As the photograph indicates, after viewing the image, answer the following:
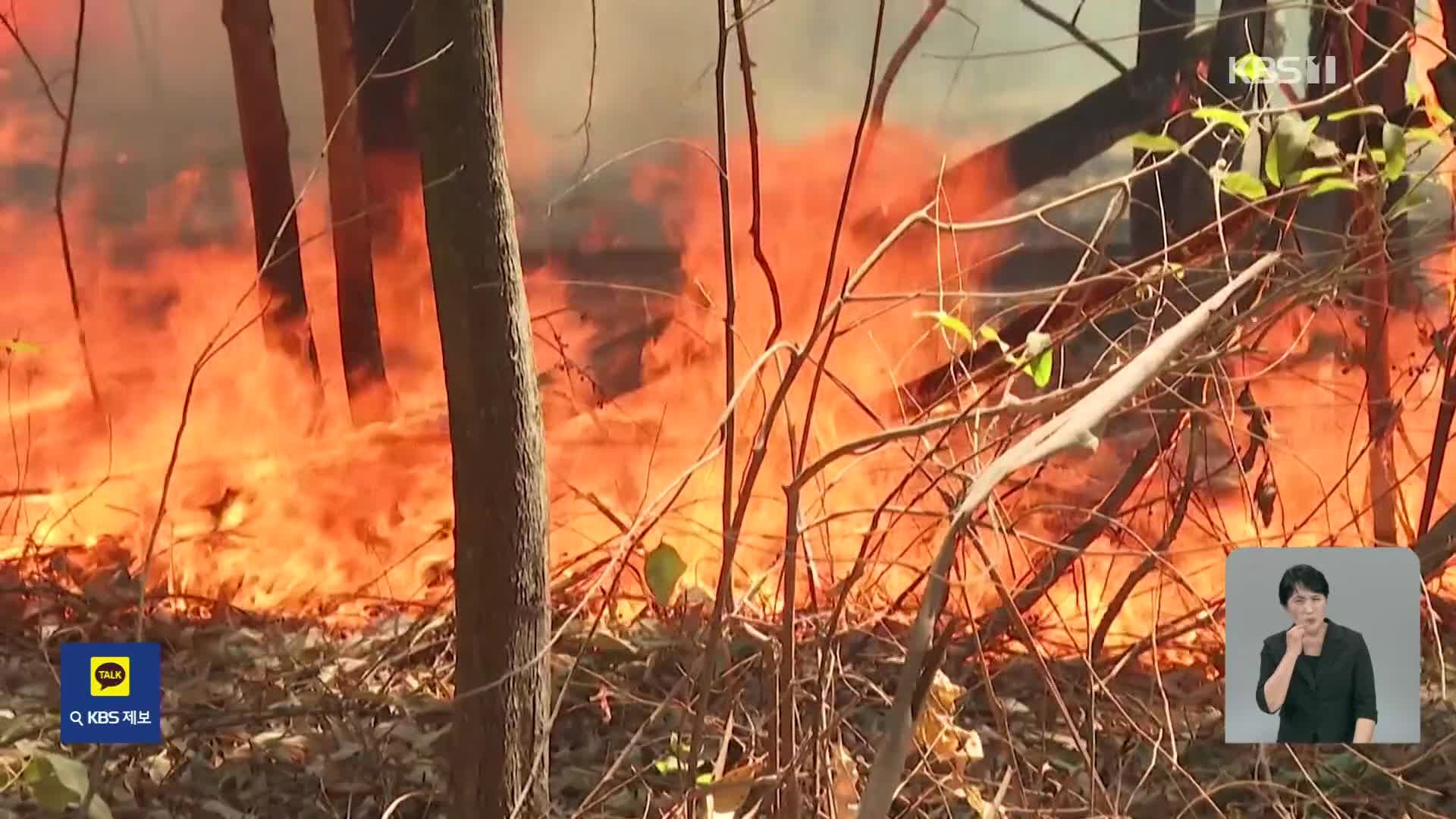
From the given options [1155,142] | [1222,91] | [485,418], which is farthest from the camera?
[1222,91]

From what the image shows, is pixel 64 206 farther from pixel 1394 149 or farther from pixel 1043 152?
pixel 1394 149

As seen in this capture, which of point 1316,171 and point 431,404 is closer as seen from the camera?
point 1316,171

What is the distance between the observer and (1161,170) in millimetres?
1377

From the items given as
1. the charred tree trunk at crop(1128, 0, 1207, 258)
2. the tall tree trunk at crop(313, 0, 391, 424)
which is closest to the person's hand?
the charred tree trunk at crop(1128, 0, 1207, 258)

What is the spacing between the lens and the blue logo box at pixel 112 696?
125 centimetres

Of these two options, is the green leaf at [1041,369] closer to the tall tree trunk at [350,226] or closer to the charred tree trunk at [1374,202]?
the charred tree trunk at [1374,202]

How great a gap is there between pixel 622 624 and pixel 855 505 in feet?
1.06

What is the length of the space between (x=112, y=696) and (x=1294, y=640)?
1307 millimetres

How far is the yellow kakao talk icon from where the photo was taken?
126 cm

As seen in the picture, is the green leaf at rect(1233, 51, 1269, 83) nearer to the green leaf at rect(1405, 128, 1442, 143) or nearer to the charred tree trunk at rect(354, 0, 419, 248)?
the green leaf at rect(1405, 128, 1442, 143)

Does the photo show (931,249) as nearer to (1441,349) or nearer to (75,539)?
(1441,349)

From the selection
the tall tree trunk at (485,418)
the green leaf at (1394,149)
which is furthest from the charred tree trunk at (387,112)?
the green leaf at (1394,149)

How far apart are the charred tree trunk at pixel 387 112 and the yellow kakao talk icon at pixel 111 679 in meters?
0.58

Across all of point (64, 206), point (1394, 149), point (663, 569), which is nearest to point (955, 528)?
point (663, 569)
